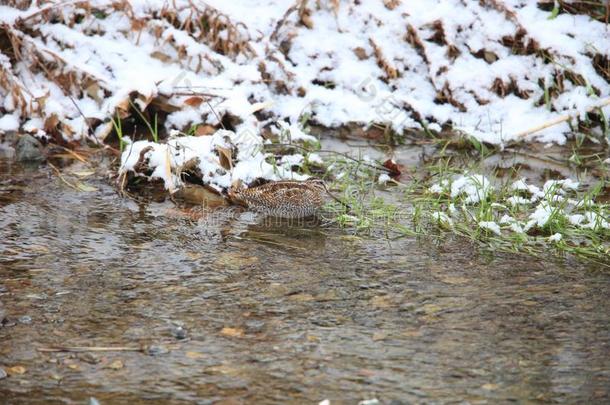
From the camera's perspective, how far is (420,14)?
8.46 m

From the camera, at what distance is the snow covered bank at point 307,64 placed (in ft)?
24.7

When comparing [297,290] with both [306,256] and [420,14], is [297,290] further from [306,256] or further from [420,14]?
[420,14]

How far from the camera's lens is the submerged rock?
6.88m

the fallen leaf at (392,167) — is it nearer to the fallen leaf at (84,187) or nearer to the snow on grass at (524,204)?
the snow on grass at (524,204)

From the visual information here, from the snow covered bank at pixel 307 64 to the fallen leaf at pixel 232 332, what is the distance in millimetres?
3425

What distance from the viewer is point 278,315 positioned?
4.31m

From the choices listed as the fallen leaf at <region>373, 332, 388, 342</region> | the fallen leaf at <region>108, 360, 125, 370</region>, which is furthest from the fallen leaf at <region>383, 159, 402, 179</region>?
the fallen leaf at <region>108, 360, 125, 370</region>

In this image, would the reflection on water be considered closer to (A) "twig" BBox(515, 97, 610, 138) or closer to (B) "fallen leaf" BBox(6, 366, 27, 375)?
(B) "fallen leaf" BBox(6, 366, 27, 375)

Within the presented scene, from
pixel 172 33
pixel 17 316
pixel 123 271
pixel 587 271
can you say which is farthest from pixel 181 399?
pixel 172 33

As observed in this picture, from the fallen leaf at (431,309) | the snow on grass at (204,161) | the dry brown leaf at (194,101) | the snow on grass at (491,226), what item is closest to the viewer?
the fallen leaf at (431,309)

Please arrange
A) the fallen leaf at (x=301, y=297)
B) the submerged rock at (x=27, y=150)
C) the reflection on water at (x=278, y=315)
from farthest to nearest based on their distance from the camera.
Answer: the submerged rock at (x=27, y=150) → the fallen leaf at (x=301, y=297) → the reflection on water at (x=278, y=315)

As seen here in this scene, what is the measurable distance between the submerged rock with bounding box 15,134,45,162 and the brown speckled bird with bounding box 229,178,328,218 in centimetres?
196

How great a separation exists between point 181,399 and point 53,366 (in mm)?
618

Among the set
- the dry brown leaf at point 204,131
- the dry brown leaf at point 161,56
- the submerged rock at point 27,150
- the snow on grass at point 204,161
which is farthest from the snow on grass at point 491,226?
the dry brown leaf at point 161,56
